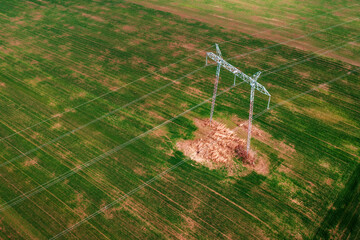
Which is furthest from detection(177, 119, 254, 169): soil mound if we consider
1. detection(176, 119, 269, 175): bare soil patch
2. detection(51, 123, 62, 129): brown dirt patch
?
detection(51, 123, 62, 129): brown dirt patch

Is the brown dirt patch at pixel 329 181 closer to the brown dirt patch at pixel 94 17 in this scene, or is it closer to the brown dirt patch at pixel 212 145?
the brown dirt patch at pixel 212 145

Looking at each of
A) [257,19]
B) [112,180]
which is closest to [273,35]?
[257,19]

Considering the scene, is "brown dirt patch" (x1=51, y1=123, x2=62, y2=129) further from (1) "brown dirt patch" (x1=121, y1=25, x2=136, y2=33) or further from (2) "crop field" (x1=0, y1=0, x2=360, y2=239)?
(1) "brown dirt patch" (x1=121, y1=25, x2=136, y2=33)

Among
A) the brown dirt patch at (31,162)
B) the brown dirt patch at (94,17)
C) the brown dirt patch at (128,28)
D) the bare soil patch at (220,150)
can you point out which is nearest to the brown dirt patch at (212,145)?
the bare soil patch at (220,150)

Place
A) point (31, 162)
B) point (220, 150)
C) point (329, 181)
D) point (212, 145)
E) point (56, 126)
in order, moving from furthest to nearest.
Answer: point (56, 126), point (212, 145), point (220, 150), point (31, 162), point (329, 181)

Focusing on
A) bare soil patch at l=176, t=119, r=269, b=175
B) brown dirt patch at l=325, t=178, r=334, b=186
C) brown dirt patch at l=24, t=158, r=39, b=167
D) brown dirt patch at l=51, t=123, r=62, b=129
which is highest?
bare soil patch at l=176, t=119, r=269, b=175

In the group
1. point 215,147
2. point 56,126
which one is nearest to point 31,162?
point 56,126

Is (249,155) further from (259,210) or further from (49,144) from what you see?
(49,144)

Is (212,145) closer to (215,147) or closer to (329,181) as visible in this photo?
(215,147)
